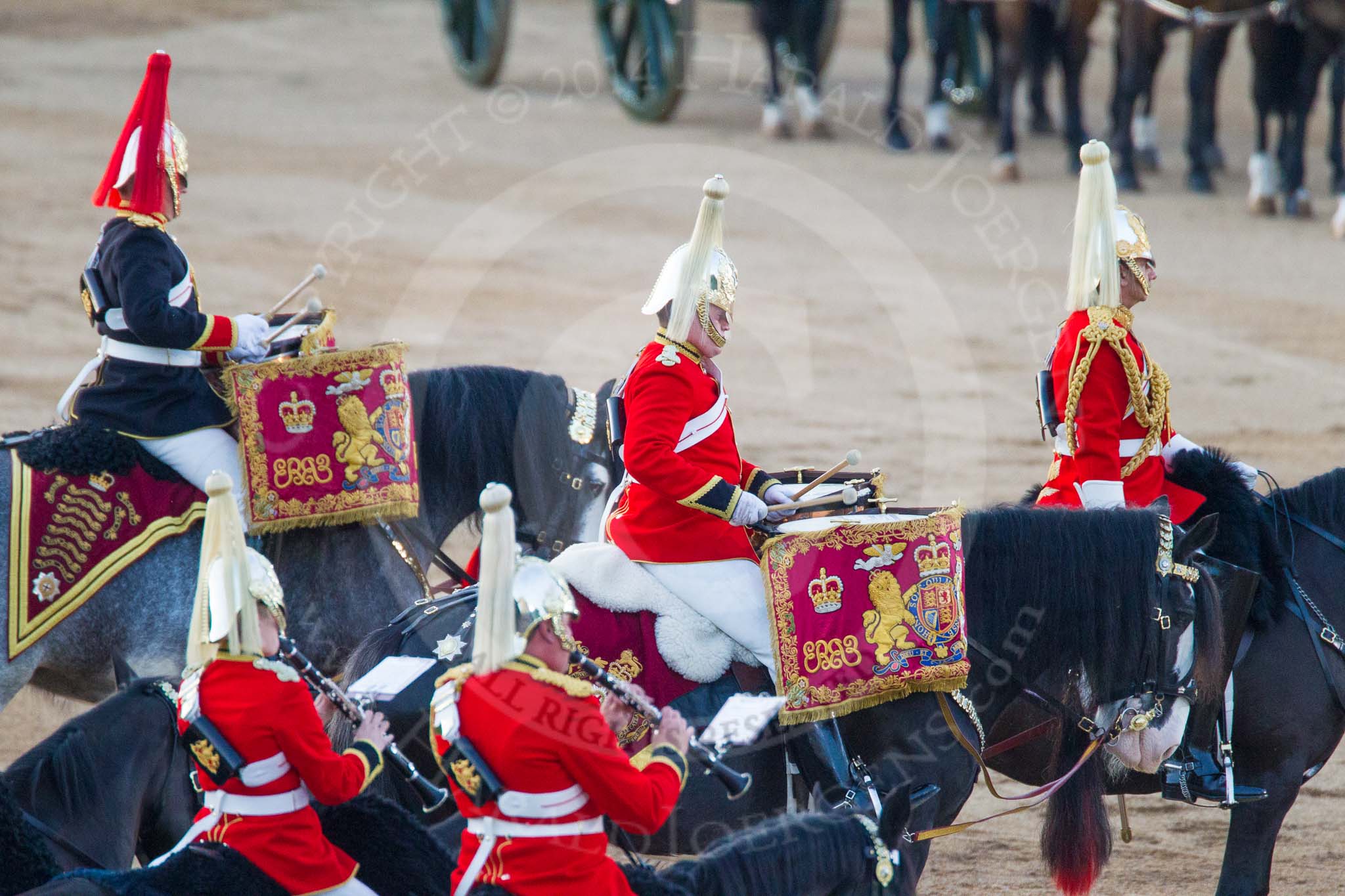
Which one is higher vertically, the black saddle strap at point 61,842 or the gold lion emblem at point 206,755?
the gold lion emblem at point 206,755

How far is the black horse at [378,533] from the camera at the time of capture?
210 inches

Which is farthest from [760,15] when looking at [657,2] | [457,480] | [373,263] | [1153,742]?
[1153,742]

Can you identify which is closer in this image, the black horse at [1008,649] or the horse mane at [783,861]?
the horse mane at [783,861]

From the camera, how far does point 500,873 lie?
11.4ft

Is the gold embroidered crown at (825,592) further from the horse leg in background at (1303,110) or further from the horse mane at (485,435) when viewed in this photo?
the horse leg in background at (1303,110)

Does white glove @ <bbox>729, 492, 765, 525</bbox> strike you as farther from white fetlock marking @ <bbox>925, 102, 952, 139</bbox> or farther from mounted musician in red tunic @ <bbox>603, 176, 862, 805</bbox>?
white fetlock marking @ <bbox>925, 102, 952, 139</bbox>

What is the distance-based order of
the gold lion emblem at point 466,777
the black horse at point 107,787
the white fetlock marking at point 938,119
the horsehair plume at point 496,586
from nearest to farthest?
1. the horsehair plume at point 496,586
2. the gold lion emblem at point 466,777
3. the black horse at point 107,787
4. the white fetlock marking at point 938,119

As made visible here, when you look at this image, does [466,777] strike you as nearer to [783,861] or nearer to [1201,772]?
[783,861]

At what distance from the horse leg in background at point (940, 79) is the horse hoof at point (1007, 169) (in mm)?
1092

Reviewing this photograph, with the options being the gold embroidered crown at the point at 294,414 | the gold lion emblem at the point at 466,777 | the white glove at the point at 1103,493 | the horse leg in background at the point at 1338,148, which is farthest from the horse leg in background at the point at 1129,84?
the gold lion emblem at the point at 466,777

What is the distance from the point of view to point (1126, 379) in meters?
4.88

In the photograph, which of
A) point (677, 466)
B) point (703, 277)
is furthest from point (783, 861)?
point (703, 277)

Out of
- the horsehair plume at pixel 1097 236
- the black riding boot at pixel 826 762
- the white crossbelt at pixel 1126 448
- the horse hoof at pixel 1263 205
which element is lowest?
the horse hoof at pixel 1263 205

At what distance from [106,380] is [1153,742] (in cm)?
343
